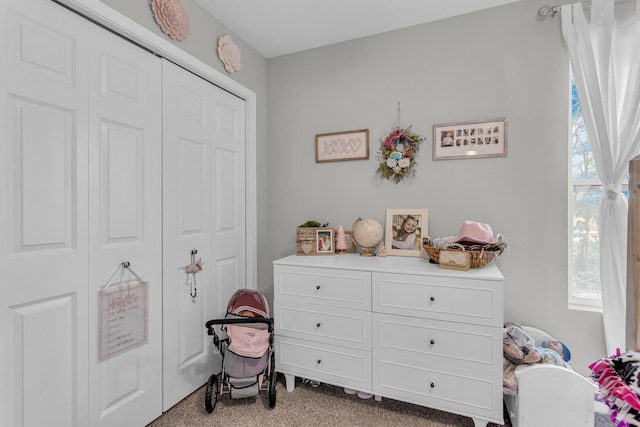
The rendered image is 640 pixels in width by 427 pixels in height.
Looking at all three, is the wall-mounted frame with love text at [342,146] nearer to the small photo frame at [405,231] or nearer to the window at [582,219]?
the small photo frame at [405,231]

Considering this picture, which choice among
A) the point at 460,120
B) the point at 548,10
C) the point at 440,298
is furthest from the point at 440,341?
the point at 548,10

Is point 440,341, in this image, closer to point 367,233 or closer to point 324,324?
point 324,324

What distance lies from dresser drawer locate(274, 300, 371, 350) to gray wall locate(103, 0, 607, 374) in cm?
76

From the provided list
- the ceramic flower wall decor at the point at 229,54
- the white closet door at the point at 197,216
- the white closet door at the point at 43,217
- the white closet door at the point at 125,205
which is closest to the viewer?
the white closet door at the point at 43,217

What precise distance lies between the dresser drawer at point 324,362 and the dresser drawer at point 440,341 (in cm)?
16

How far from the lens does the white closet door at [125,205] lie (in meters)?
1.52

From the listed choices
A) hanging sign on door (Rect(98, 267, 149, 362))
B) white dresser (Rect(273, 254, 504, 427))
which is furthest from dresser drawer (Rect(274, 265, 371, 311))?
hanging sign on door (Rect(98, 267, 149, 362))

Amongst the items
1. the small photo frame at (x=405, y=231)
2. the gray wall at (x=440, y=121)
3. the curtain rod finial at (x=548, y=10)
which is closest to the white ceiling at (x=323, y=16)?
the gray wall at (x=440, y=121)

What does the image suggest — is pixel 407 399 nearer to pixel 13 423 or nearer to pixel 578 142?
pixel 13 423

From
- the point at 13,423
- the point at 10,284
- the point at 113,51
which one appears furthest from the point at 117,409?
the point at 113,51

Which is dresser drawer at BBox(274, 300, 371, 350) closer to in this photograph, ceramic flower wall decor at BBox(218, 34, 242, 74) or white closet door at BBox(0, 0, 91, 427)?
white closet door at BBox(0, 0, 91, 427)

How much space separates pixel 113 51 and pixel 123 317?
1.42m

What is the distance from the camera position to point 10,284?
122 cm

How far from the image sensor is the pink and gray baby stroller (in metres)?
1.86
